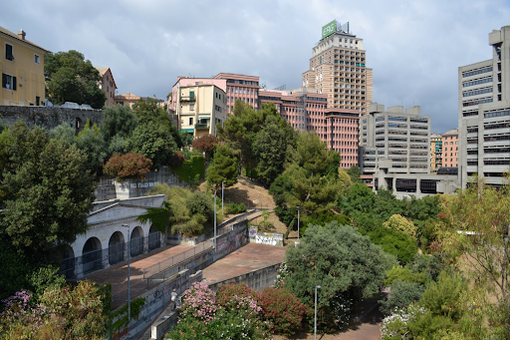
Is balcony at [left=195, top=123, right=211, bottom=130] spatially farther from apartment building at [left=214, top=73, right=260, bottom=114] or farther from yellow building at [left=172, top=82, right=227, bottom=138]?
apartment building at [left=214, top=73, right=260, bottom=114]

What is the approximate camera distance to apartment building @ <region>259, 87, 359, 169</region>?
360 ft

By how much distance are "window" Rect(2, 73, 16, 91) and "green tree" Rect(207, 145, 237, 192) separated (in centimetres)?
2269

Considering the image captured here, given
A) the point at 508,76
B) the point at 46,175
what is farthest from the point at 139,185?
the point at 508,76

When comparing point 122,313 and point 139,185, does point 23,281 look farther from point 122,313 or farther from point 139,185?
point 139,185

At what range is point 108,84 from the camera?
251 feet

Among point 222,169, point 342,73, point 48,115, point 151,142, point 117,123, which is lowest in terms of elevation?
point 222,169

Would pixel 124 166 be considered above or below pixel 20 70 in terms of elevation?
below

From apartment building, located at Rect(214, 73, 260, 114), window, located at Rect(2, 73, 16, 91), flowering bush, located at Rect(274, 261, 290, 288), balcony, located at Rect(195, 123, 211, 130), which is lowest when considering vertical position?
flowering bush, located at Rect(274, 261, 290, 288)

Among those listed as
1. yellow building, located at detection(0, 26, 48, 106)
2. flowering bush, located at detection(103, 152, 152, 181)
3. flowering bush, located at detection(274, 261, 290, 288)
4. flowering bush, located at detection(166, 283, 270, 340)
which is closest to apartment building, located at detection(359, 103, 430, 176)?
flowering bush, located at detection(274, 261, 290, 288)

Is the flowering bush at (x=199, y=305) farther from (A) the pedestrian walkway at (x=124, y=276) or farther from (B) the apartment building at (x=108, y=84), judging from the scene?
(B) the apartment building at (x=108, y=84)

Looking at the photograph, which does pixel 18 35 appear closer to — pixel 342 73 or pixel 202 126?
pixel 202 126

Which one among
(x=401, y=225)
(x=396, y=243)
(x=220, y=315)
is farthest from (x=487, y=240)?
(x=401, y=225)

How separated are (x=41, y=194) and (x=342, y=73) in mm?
123733

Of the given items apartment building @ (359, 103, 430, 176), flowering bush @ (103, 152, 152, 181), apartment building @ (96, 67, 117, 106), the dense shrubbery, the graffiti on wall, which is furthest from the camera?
apartment building @ (359, 103, 430, 176)
